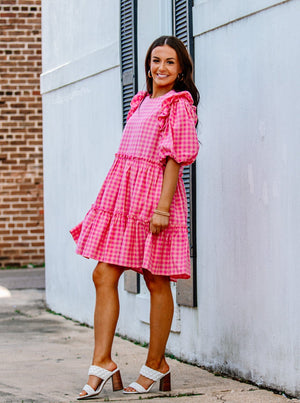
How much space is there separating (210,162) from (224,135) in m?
0.22

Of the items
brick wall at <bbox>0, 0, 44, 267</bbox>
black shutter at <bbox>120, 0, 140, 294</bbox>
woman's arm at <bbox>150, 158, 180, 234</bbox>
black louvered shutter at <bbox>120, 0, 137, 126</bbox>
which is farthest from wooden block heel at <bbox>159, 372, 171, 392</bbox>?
brick wall at <bbox>0, 0, 44, 267</bbox>

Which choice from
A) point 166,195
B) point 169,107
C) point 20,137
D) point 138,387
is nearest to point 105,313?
point 138,387

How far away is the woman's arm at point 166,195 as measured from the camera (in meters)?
4.15

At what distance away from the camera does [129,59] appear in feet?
20.3

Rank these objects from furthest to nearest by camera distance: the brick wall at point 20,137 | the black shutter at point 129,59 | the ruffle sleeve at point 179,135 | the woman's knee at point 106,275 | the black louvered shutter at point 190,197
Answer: the brick wall at point 20,137, the black shutter at point 129,59, the black louvered shutter at point 190,197, the woman's knee at point 106,275, the ruffle sleeve at point 179,135

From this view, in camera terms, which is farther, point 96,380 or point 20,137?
point 20,137

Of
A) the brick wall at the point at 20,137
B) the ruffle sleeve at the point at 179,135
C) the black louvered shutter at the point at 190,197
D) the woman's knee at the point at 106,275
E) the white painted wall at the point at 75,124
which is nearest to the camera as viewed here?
the ruffle sleeve at the point at 179,135

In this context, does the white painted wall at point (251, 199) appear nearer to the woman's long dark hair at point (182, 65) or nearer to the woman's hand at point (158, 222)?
the woman's long dark hair at point (182, 65)

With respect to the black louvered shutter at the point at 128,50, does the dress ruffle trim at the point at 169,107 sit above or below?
below

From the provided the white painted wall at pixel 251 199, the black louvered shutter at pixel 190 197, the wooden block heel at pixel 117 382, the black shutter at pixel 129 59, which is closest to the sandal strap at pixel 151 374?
the wooden block heel at pixel 117 382

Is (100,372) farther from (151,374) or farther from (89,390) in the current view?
(151,374)

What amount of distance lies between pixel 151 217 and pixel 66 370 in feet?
4.40

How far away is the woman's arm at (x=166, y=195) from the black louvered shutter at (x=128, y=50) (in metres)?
1.94

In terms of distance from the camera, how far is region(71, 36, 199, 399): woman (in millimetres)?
4176
